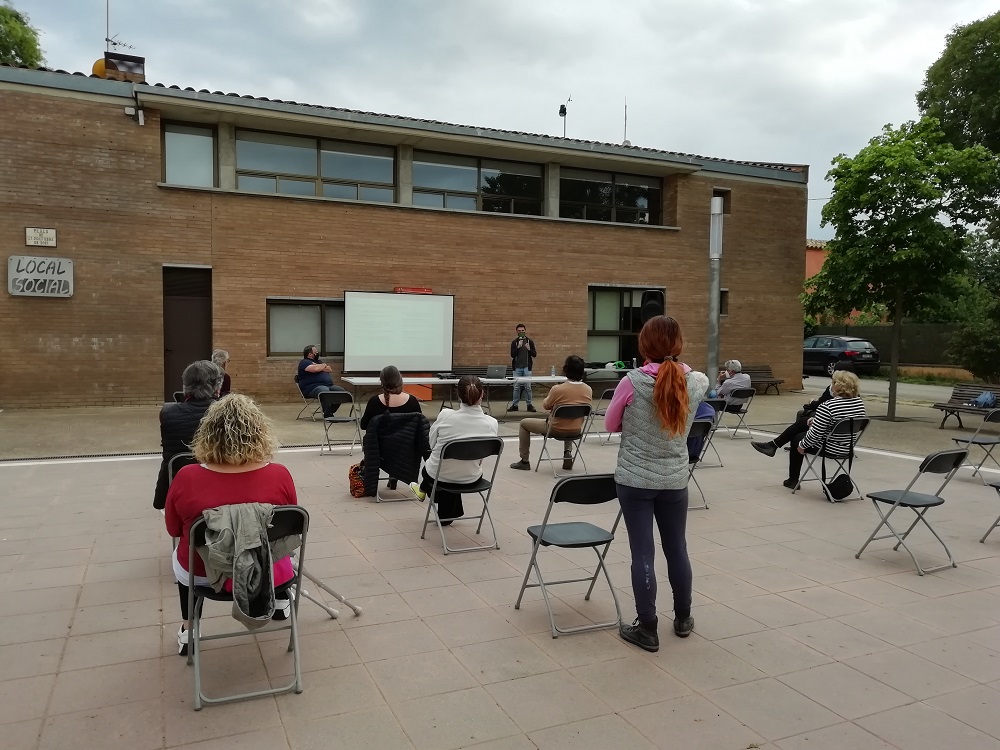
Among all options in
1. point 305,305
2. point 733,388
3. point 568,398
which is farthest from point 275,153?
point 733,388

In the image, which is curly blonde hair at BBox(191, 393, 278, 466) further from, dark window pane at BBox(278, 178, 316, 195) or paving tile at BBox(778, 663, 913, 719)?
dark window pane at BBox(278, 178, 316, 195)

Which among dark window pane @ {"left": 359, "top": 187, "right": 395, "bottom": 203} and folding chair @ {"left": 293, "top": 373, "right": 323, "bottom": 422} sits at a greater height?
dark window pane @ {"left": 359, "top": 187, "right": 395, "bottom": 203}

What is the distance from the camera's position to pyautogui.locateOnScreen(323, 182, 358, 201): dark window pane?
15633 millimetres

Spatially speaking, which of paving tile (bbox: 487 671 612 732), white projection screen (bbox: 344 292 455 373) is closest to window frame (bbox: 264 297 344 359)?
white projection screen (bbox: 344 292 455 373)

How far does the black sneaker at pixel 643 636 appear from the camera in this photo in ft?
12.6

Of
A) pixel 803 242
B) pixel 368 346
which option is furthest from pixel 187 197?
pixel 803 242

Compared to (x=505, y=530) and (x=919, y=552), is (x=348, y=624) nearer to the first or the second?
(x=505, y=530)

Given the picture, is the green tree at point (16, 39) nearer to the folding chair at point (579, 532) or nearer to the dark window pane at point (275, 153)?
→ the dark window pane at point (275, 153)

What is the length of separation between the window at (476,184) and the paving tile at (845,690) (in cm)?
1426

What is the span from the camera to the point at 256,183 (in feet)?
49.4

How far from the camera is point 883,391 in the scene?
2167cm

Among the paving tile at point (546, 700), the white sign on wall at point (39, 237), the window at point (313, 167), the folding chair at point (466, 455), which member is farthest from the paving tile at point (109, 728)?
the window at point (313, 167)

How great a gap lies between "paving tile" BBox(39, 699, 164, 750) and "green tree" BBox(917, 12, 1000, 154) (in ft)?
75.4

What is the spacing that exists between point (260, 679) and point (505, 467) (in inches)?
229
